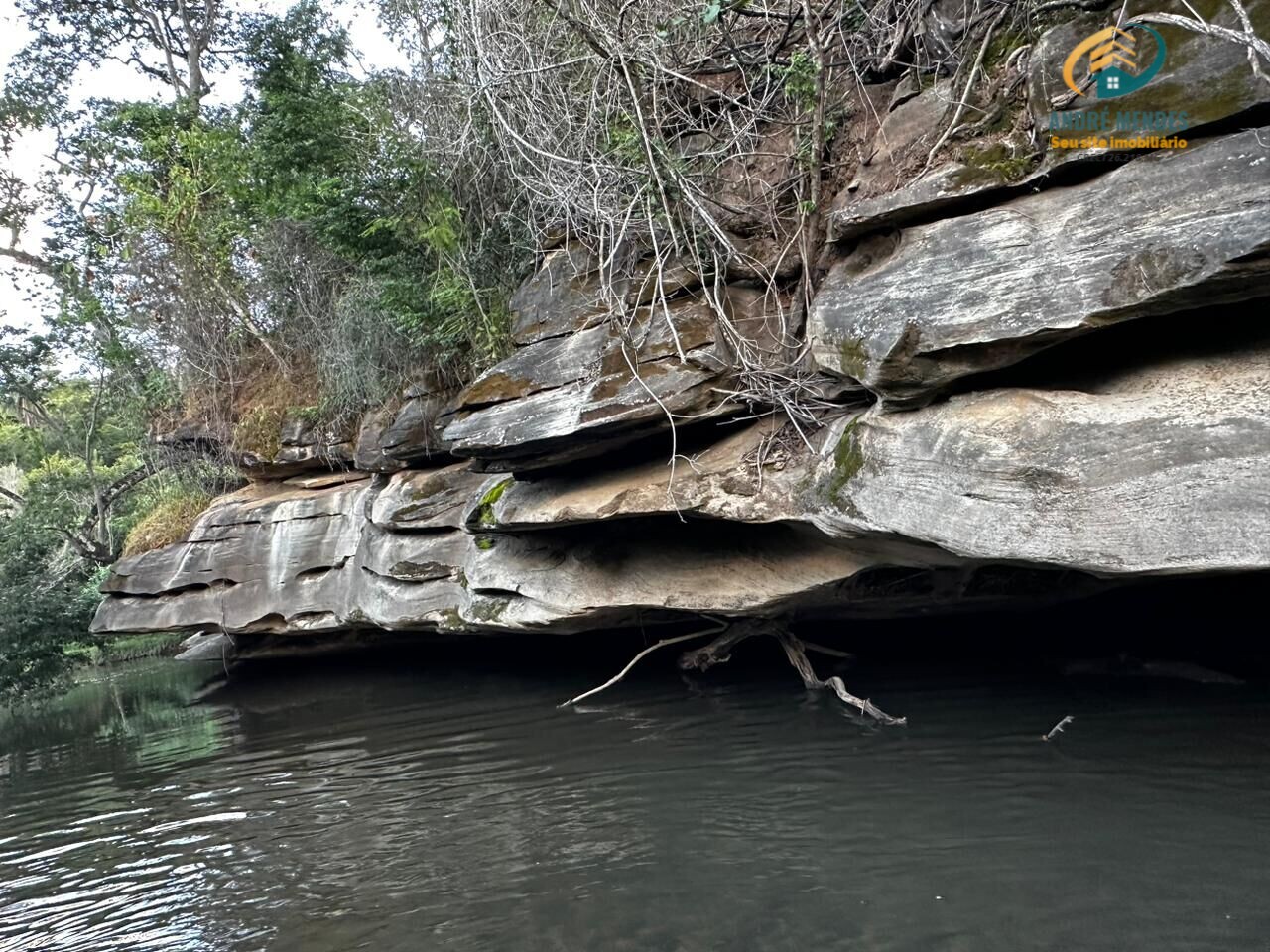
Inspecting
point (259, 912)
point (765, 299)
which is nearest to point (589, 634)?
point (765, 299)

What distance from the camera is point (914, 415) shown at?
20.0ft

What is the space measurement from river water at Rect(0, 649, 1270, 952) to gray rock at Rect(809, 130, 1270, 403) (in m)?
2.92

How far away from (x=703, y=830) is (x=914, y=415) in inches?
128

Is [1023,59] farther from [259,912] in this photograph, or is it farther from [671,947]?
[259,912]

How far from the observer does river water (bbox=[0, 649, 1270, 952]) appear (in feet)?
14.6

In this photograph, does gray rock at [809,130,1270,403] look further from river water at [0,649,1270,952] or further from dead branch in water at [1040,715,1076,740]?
river water at [0,649,1270,952]

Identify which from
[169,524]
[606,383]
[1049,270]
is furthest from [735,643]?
[169,524]

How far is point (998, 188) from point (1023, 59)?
106 centimetres

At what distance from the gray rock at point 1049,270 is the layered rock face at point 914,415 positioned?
15 millimetres

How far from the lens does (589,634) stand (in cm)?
1327

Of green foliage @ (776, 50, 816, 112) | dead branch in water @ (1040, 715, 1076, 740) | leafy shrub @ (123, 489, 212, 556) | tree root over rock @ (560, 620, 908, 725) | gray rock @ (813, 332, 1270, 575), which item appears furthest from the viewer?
leafy shrub @ (123, 489, 212, 556)

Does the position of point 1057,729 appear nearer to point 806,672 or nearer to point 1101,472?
point 1101,472

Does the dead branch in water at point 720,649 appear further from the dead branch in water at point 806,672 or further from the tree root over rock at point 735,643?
the dead branch in water at point 806,672

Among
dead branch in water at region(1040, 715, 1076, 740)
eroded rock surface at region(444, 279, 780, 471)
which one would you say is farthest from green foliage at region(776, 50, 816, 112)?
dead branch in water at region(1040, 715, 1076, 740)
